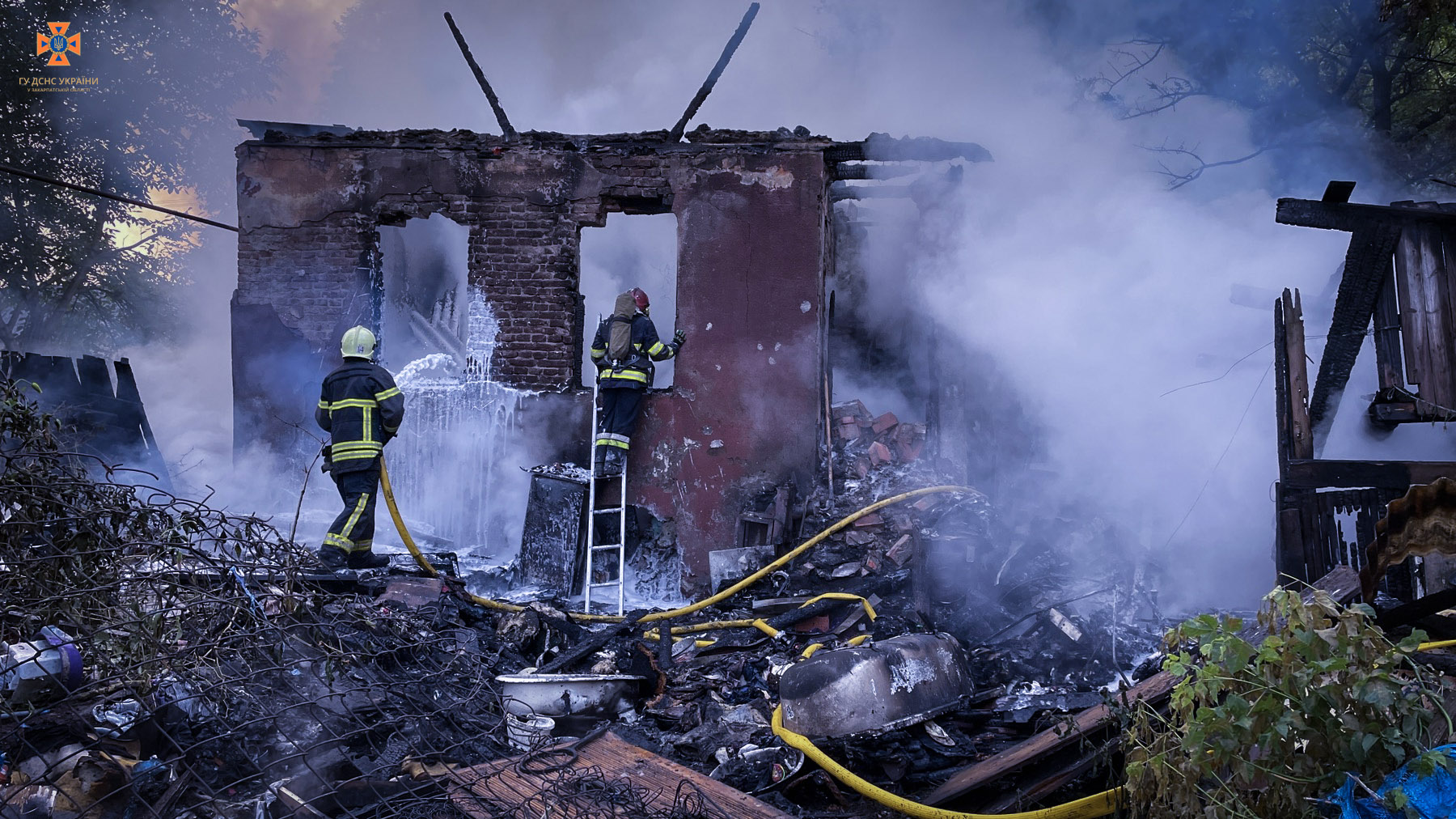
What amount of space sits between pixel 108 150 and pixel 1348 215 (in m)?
20.2

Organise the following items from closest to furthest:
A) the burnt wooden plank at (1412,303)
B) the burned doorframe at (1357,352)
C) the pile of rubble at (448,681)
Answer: the pile of rubble at (448,681) → the burned doorframe at (1357,352) → the burnt wooden plank at (1412,303)

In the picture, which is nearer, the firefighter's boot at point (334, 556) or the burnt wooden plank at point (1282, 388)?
the burnt wooden plank at point (1282, 388)

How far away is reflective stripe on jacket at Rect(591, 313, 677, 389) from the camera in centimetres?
822

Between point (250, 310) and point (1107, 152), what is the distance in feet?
30.8

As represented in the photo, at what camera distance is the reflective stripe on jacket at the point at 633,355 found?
27.0 feet

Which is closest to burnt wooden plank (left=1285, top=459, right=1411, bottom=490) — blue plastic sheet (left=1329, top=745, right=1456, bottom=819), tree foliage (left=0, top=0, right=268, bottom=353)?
blue plastic sheet (left=1329, top=745, right=1456, bottom=819)

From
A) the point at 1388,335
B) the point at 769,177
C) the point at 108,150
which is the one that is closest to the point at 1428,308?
the point at 1388,335

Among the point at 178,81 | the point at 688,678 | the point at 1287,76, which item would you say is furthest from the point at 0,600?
the point at 178,81

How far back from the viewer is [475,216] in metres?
8.91

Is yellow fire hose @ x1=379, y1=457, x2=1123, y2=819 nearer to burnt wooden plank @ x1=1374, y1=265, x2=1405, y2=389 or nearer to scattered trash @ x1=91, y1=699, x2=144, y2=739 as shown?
scattered trash @ x1=91, y1=699, x2=144, y2=739

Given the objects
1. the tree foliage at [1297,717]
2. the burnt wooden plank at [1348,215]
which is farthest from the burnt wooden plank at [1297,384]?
the tree foliage at [1297,717]

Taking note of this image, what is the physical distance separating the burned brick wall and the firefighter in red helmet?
35 centimetres

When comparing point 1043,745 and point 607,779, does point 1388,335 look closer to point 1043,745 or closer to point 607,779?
point 1043,745

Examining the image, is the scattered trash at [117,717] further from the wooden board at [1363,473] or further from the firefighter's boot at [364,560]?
the wooden board at [1363,473]
